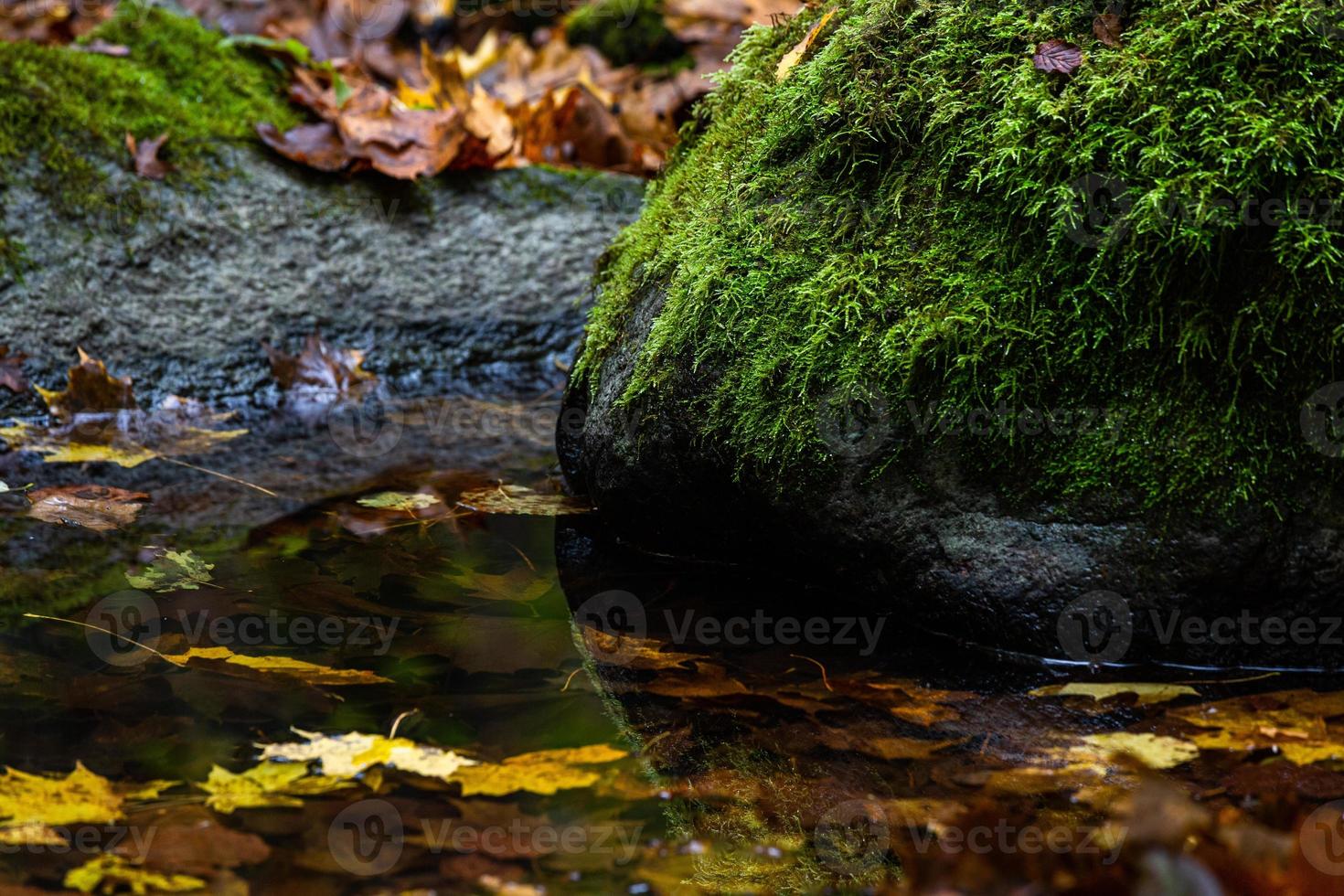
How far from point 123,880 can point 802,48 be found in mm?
2468

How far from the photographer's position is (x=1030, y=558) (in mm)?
2275

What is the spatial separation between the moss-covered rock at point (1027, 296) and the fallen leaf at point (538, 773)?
0.90 m

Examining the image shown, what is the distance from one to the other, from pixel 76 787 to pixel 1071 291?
83.6 inches

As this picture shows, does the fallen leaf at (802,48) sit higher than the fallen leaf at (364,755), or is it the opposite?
the fallen leaf at (802,48)

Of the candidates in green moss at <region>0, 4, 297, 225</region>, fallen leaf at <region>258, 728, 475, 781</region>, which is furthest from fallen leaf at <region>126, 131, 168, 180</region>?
fallen leaf at <region>258, 728, 475, 781</region>

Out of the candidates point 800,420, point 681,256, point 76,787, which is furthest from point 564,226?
point 76,787

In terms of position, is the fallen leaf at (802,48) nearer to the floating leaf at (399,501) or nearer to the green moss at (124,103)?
the floating leaf at (399,501)

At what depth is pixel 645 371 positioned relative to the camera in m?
2.72

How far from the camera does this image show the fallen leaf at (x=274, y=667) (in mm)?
2104

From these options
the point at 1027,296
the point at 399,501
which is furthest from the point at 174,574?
the point at 1027,296

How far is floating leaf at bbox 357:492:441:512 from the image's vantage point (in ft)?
10.7

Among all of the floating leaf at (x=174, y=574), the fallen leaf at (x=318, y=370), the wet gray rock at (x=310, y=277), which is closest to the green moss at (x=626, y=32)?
the wet gray rock at (x=310, y=277)

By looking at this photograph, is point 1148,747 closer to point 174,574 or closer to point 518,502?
point 518,502

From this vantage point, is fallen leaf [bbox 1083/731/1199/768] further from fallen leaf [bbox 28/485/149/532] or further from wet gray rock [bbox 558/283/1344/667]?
fallen leaf [bbox 28/485/149/532]
